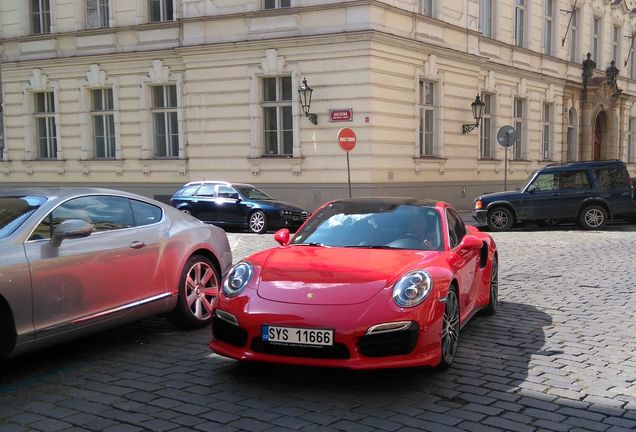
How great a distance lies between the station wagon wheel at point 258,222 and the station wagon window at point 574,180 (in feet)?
25.9

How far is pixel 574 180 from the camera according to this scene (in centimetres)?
1623

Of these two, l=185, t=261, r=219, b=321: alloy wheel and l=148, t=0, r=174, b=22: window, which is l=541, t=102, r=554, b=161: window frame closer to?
l=148, t=0, r=174, b=22: window

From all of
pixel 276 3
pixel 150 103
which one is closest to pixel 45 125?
pixel 150 103

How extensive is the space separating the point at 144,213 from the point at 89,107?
776 inches

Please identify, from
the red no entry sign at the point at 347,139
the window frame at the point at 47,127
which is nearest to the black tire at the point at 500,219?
the red no entry sign at the point at 347,139

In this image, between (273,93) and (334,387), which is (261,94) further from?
(334,387)

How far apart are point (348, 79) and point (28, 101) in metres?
13.7

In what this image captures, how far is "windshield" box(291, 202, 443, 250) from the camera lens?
5.36m

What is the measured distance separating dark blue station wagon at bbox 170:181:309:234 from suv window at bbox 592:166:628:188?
25.4 ft

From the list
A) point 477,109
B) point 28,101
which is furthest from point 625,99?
point 28,101

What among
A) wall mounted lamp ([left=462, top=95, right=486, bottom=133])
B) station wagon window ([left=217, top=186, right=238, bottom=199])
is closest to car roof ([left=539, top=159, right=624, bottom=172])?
wall mounted lamp ([left=462, top=95, right=486, bottom=133])

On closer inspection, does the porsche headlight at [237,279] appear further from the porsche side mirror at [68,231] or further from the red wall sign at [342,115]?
the red wall sign at [342,115]

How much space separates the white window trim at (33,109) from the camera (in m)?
24.2

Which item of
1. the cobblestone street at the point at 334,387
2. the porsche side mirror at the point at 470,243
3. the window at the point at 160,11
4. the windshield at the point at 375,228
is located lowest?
the cobblestone street at the point at 334,387
